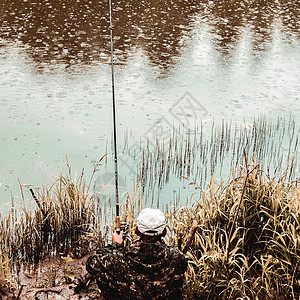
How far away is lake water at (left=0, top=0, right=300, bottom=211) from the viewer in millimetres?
5258

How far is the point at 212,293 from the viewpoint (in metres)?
2.73

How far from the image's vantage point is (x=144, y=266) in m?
2.10

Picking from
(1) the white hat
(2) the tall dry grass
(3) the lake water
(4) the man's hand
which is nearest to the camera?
(1) the white hat

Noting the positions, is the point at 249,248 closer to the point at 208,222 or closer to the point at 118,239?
the point at 208,222

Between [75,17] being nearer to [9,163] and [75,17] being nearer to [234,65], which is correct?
[234,65]

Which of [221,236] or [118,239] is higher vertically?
[118,239]

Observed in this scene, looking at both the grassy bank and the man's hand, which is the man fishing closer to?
the man's hand

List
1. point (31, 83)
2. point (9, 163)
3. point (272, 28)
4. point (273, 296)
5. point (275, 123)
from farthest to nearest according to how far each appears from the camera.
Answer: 1. point (272, 28)
2. point (31, 83)
3. point (275, 123)
4. point (9, 163)
5. point (273, 296)

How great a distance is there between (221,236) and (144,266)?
96 centimetres

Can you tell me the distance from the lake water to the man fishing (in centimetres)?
224

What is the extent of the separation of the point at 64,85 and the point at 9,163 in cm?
240

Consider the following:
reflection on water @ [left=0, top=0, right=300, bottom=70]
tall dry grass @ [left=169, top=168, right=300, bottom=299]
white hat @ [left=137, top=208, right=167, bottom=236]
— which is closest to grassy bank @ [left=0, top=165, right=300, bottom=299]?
tall dry grass @ [left=169, top=168, right=300, bottom=299]

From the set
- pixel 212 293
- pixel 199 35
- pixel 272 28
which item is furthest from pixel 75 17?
pixel 212 293

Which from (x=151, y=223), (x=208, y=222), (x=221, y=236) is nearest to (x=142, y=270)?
(x=151, y=223)
